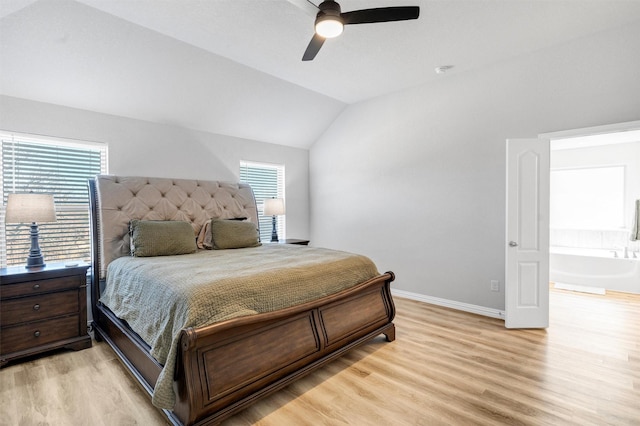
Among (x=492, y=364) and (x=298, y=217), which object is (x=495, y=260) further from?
(x=298, y=217)

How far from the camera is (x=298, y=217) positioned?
560 centimetres

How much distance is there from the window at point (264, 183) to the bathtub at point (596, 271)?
4501 millimetres

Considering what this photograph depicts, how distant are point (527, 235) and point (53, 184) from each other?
4.85 metres

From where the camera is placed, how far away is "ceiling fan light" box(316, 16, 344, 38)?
6.72ft

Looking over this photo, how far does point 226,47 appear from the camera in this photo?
319 cm

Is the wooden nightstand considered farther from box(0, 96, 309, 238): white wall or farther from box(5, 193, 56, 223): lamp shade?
box(0, 96, 309, 238): white wall

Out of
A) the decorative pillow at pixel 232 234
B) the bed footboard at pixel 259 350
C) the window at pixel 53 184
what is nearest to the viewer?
the bed footboard at pixel 259 350

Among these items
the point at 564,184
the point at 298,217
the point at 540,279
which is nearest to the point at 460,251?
the point at 540,279

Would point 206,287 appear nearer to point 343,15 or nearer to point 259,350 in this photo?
point 259,350

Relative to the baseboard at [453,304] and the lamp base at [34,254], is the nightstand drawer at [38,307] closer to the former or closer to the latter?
the lamp base at [34,254]

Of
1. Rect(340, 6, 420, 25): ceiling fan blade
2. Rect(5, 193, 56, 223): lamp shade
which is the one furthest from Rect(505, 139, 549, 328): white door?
Rect(5, 193, 56, 223): lamp shade

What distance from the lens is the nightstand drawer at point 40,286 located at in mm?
2518

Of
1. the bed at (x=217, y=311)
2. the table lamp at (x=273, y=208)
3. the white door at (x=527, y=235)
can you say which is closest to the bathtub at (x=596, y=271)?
the white door at (x=527, y=235)

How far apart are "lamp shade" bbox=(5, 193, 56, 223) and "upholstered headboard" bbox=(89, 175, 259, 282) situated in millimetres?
502
